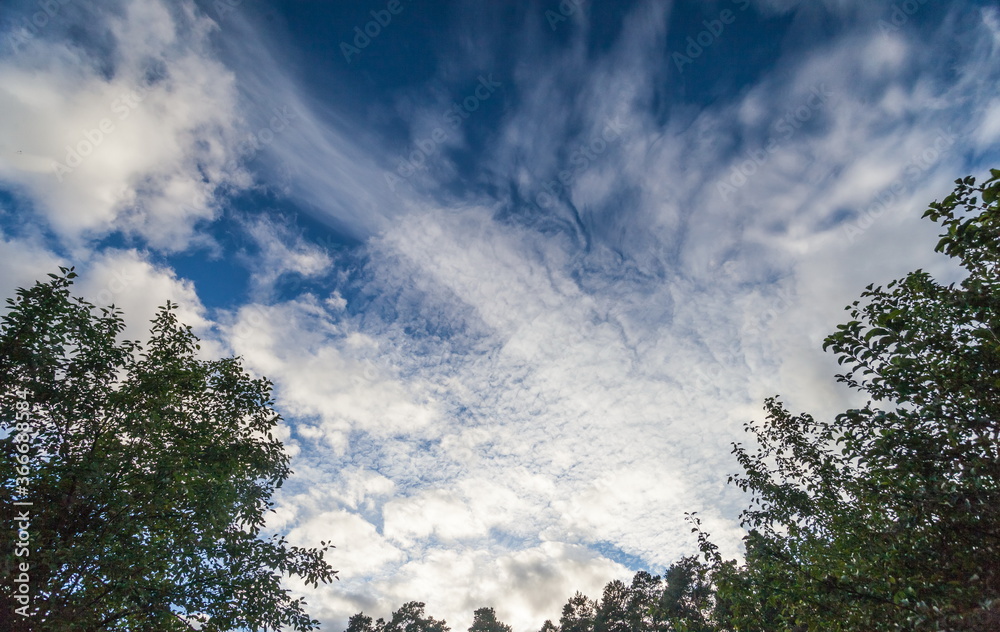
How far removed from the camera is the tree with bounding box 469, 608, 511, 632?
81812mm

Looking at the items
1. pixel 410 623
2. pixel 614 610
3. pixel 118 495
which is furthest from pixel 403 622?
pixel 118 495

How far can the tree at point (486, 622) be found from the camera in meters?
81.8

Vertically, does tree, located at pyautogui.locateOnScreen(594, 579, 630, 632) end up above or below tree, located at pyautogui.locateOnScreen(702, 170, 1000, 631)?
above

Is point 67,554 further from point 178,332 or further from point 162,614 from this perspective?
point 178,332

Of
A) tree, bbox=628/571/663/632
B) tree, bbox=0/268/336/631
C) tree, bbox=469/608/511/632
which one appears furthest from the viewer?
tree, bbox=469/608/511/632

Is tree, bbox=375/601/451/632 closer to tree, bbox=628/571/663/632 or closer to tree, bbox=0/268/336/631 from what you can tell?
tree, bbox=628/571/663/632

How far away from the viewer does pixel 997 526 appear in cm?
548

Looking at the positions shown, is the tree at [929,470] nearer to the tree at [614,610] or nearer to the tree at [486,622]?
the tree at [614,610]

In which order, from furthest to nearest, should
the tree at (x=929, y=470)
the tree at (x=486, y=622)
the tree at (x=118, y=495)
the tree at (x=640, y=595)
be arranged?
1. the tree at (x=486, y=622)
2. the tree at (x=640, y=595)
3. the tree at (x=118, y=495)
4. the tree at (x=929, y=470)

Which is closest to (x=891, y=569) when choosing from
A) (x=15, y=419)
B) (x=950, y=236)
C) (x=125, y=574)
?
(x=950, y=236)

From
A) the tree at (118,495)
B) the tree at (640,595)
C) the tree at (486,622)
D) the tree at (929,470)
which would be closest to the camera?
the tree at (929,470)

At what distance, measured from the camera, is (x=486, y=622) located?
270 feet

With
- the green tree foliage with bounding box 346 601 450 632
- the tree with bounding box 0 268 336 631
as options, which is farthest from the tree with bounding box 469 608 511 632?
the tree with bounding box 0 268 336 631

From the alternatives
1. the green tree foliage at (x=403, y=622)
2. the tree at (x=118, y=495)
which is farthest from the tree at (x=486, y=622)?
the tree at (x=118, y=495)
